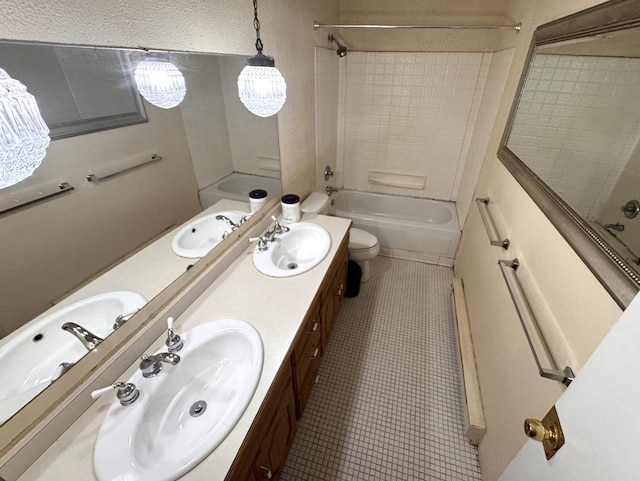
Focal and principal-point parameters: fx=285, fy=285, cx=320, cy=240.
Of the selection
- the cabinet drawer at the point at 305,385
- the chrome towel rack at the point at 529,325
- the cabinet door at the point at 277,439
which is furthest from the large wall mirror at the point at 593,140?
the cabinet drawer at the point at 305,385

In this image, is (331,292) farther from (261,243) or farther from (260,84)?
(260,84)

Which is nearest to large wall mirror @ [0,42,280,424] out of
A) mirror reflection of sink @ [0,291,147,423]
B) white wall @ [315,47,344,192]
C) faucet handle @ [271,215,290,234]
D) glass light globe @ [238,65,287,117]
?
mirror reflection of sink @ [0,291,147,423]

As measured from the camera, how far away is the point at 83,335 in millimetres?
806

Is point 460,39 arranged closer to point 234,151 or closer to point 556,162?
point 556,162

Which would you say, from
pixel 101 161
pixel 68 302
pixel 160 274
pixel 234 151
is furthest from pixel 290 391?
pixel 234 151

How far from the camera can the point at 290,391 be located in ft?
3.79

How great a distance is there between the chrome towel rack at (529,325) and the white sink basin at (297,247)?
838mm

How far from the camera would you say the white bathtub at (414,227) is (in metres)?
2.56

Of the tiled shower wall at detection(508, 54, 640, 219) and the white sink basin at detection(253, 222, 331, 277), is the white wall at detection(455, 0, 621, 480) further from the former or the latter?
the white sink basin at detection(253, 222, 331, 277)

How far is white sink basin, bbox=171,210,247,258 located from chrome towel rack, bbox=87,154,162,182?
11.8 inches

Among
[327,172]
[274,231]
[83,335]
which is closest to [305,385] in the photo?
[274,231]

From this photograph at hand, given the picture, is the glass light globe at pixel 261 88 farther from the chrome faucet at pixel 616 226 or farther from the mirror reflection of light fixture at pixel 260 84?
the chrome faucet at pixel 616 226

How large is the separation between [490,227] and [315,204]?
3.71 feet

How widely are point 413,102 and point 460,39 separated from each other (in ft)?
1.82
